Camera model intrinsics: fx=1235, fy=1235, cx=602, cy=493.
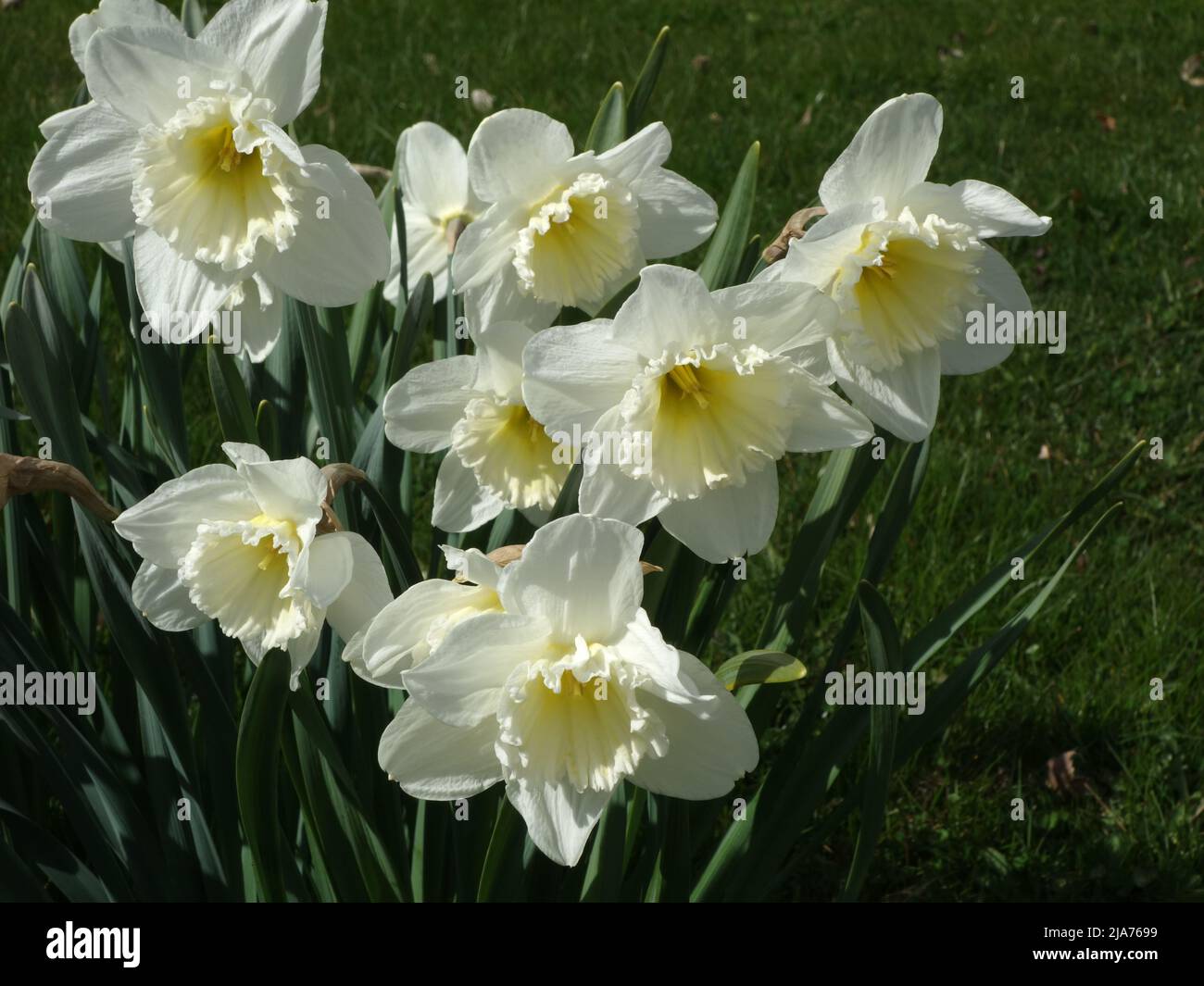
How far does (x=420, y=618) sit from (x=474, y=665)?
0.27 feet

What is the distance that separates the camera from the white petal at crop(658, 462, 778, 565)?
1.26 metres

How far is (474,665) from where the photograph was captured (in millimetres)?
1162

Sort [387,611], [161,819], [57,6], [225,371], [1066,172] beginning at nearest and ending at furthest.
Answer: [387,611] → [225,371] → [161,819] → [1066,172] → [57,6]

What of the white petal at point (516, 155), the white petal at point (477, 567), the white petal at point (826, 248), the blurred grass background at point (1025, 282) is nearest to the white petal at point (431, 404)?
the white petal at point (516, 155)

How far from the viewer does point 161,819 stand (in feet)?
5.33

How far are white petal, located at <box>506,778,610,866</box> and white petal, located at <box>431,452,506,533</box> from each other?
0.44m

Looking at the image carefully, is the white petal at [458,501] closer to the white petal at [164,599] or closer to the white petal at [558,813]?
the white petal at [164,599]

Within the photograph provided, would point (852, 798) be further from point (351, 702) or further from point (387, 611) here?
point (387, 611)

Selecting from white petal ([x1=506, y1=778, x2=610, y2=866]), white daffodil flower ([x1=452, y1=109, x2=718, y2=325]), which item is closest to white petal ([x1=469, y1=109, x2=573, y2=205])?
white daffodil flower ([x1=452, y1=109, x2=718, y2=325])

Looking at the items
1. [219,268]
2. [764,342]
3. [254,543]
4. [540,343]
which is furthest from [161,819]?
[764,342]

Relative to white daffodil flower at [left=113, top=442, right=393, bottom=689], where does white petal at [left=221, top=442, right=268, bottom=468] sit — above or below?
above

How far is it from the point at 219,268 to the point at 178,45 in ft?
0.77

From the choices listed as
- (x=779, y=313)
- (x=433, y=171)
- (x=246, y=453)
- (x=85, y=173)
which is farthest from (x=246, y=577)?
(x=433, y=171)

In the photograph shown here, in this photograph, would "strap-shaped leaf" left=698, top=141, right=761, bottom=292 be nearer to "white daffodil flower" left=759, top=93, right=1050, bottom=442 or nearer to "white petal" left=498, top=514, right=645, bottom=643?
"white daffodil flower" left=759, top=93, right=1050, bottom=442
